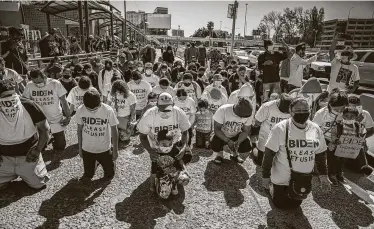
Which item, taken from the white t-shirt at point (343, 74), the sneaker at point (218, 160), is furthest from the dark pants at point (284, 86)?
the sneaker at point (218, 160)

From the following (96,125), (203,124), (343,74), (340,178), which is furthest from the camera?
(343,74)

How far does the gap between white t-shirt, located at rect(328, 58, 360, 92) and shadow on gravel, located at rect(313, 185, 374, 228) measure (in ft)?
10.5

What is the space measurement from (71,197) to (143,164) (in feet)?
5.29

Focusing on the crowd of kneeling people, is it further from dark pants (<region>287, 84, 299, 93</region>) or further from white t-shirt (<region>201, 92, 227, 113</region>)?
dark pants (<region>287, 84, 299, 93</region>)

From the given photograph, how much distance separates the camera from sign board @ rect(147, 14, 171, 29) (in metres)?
125

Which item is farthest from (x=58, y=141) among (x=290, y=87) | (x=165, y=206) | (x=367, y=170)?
(x=290, y=87)

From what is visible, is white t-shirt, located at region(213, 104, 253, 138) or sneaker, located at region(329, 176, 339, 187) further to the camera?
white t-shirt, located at region(213, 104, 253, 138)

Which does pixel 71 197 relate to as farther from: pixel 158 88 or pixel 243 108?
pixel 158 88

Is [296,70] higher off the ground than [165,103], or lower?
higher

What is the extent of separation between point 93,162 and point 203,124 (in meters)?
2.63

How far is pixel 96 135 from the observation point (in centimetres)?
504

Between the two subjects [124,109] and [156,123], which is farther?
[124,109]

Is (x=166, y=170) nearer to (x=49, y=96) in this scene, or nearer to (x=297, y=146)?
(x=297, y=146)

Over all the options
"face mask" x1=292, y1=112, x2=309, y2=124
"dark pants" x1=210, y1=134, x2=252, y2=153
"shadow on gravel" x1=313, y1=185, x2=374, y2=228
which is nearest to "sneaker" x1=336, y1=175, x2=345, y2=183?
"shadow on gravel" x1=313, y1=185, x2=374, y2=228
